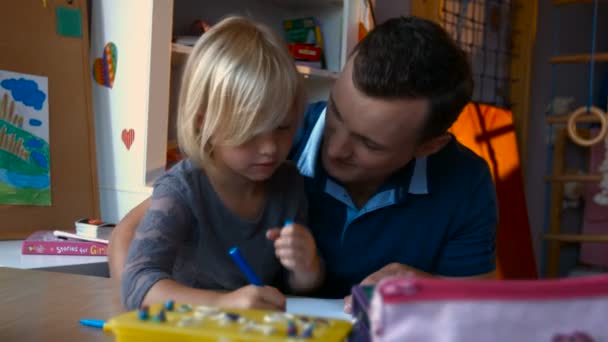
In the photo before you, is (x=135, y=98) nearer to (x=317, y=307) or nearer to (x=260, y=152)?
(x=260, y=152)

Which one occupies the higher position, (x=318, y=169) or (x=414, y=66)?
(x=414, y=66)

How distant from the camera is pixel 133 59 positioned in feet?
4.82

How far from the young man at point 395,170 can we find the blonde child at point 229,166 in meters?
0.11

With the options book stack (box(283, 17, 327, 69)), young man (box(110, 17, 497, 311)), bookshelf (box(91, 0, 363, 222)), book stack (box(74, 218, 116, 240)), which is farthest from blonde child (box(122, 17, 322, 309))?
book stack (box(283, 17, 327, 69))

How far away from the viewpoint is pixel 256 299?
0.57m

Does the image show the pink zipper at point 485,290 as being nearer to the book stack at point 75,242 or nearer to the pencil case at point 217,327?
the pencil case at point 217,327

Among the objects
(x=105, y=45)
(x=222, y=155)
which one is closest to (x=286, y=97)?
(x=222, y=155)

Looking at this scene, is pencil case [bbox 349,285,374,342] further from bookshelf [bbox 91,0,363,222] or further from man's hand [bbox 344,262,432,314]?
bookshelf [bbox 91,0,363,222]

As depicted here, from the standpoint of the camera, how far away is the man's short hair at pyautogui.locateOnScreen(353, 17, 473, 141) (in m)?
0.93

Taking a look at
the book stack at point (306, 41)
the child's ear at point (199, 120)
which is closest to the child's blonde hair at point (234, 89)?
the child's ear at point (199, 120)

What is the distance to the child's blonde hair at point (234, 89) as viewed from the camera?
0.84 m

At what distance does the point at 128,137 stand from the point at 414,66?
2.73 ft

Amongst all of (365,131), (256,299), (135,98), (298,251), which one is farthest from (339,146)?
(135,98)

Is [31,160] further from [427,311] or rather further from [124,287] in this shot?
[427,311]
